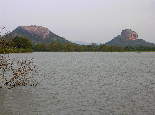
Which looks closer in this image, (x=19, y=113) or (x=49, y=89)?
(x=19, y=113)

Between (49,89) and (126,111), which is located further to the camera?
(49,89)

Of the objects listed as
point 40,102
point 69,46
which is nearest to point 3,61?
point 40,102

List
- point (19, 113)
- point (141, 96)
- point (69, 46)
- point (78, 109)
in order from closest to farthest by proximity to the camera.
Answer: point (19, 113) → point (78, 109) → point (141, 96) → point (69, 46)

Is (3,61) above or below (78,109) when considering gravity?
above

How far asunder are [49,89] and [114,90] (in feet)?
20.0

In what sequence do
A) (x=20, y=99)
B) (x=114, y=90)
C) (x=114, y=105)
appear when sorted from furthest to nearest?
1. (x=114, y=90)
2. (x=20, y=99)
3. (x=114, y=105)

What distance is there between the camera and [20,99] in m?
23.7

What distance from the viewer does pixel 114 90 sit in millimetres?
28750

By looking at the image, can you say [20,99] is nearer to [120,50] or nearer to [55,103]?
[55,103]

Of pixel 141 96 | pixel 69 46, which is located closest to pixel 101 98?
pixel 141 96

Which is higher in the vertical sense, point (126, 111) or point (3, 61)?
point (3, 61)

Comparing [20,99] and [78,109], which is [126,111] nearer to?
[78,109]

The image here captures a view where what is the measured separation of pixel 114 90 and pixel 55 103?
830 cm

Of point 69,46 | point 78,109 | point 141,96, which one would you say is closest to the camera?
point 78,109
